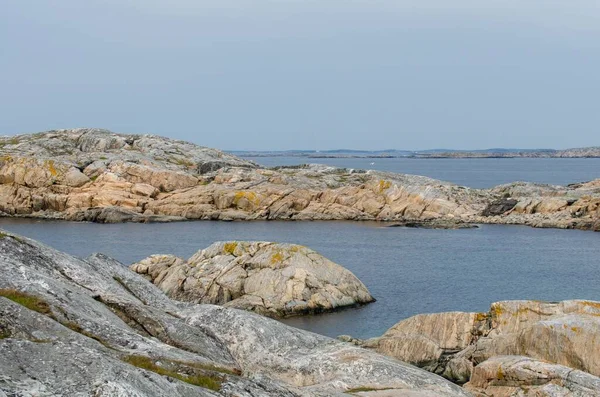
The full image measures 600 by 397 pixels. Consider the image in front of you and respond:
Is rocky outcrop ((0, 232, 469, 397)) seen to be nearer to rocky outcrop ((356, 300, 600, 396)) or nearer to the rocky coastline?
the rocky coastline

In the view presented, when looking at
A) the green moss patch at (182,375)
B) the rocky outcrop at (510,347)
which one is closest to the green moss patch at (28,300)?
the green moss patch at (182,375)

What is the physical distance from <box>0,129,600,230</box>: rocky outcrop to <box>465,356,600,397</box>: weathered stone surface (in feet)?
274

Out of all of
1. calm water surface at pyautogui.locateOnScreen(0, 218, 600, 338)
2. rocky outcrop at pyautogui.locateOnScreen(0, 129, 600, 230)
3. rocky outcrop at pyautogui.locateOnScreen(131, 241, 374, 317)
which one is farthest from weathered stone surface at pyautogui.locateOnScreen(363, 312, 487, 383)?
rocky outcrop at pyautogui.locateOnScreen(0, 129, 600, 230)

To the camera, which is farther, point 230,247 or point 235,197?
point 235,197

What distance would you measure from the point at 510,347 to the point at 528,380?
5520 mm

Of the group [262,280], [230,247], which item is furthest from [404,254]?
[262,280]

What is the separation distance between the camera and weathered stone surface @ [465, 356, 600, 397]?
24.4 meters

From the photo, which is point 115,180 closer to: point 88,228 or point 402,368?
point 88,228

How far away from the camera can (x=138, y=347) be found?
621 inches

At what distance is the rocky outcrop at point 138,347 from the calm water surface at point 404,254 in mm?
24248

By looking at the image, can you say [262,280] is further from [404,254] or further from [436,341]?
[404,254]

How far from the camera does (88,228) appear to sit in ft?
341

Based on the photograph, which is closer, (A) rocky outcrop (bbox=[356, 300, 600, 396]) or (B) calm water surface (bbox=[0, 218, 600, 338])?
(A) rocky outcrop (bbox=[356, 300, 600, 396])

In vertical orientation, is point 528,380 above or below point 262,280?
above
